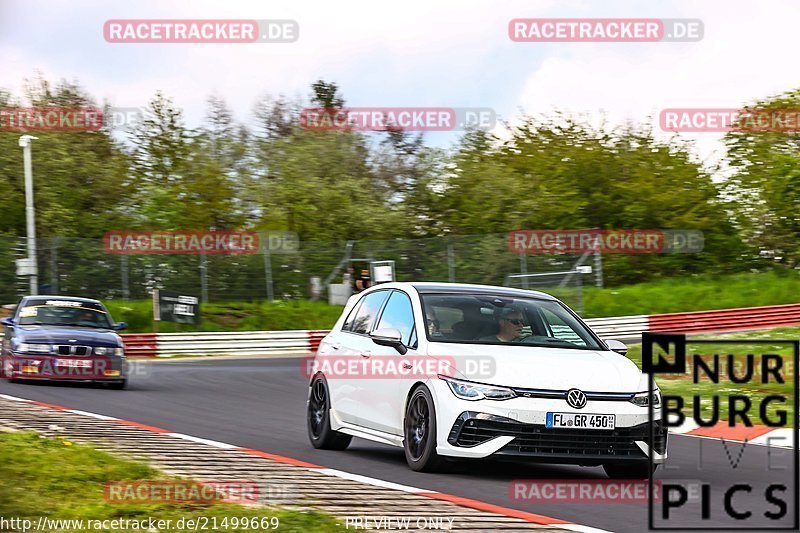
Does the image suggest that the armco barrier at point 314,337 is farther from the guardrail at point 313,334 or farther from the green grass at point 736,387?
the green grass at point 736,387

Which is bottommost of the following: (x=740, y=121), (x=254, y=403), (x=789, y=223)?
(x=254, y=403)

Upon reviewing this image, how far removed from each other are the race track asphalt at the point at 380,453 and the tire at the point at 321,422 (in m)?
0.11

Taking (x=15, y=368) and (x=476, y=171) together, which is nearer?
(x=15, y=368)

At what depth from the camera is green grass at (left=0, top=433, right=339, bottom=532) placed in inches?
266

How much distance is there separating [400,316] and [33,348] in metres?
10.1

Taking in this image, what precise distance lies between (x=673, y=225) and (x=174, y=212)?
1814 centimetres

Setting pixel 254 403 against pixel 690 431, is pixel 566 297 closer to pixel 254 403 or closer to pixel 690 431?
pixel 254 403

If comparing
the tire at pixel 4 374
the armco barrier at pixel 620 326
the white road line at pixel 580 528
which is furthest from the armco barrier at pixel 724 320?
the white road line at pixel 580 528

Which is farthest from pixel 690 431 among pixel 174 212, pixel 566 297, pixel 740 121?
pixel 740 121

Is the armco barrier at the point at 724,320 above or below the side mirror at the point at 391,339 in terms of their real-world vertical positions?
below

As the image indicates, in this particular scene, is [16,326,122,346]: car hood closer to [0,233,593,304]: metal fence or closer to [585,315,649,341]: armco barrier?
[0,233,593,304]: metal fence

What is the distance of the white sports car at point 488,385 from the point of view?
9328 mm

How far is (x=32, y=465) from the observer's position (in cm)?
859

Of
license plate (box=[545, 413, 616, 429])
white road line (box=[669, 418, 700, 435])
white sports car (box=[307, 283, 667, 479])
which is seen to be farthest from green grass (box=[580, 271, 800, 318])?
license plate (box=[545, 413, 616, 429])
